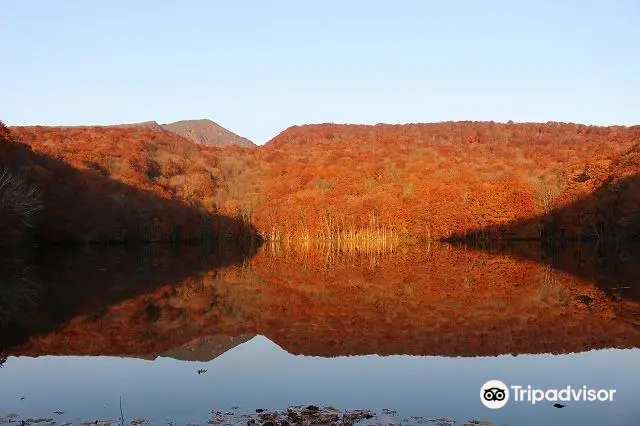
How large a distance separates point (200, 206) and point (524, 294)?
323ft

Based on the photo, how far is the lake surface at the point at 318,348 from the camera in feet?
37.3

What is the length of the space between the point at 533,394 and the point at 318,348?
6.33 metres

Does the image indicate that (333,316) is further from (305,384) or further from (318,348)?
(305,384)

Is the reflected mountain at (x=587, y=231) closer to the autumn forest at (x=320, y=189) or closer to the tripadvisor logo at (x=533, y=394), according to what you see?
the autumn forest at (x=320, y=189)

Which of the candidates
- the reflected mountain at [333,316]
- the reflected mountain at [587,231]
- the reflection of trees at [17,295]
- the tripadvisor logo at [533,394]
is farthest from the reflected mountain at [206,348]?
the reflected mountain at [587,231]

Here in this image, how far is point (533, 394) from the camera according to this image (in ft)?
38.8

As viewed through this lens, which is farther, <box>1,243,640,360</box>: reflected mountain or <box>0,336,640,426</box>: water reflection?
<box>1,243,640,360</box>: reflected mountain

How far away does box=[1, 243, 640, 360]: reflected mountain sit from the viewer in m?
16.8

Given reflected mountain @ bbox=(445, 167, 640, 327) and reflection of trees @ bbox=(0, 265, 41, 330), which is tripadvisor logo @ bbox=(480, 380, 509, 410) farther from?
reflected mountain @ bbox=(445, 167, 640, 327)

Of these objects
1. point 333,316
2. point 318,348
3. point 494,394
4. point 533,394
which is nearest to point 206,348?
point 318,348

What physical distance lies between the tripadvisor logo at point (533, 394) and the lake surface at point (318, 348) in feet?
0.61

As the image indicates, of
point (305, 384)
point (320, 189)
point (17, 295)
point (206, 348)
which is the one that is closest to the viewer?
point (305, 384)

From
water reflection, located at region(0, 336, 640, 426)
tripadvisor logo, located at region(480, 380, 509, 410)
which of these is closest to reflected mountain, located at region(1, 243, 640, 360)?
water reflection, located at region(0, 336, 640, 426)

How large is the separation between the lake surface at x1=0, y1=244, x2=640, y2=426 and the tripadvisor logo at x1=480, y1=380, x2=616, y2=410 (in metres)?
0.19
